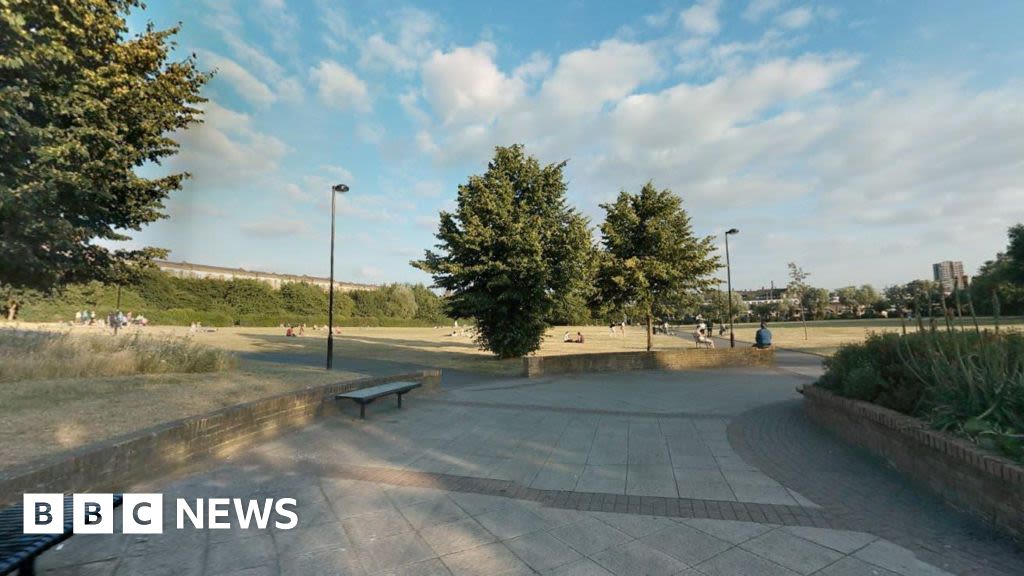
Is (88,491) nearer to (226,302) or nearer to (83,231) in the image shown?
(83,231)

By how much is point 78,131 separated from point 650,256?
16.9 m

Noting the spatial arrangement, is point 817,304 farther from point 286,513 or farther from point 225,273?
point 225,273

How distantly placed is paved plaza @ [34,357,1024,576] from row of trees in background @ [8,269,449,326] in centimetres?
4374

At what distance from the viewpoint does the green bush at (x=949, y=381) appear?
14.1 ft

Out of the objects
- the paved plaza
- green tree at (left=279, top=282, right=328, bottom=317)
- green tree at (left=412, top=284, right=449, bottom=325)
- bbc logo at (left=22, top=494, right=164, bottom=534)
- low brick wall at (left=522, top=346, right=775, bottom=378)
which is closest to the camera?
bbc logo at (left=22, top=494, right=164, bottom=534)

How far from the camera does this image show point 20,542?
251 cm

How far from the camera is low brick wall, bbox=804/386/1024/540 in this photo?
3551 mm

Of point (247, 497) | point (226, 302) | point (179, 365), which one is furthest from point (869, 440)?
point (226, 302)

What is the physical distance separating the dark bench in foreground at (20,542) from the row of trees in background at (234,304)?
1799 inches

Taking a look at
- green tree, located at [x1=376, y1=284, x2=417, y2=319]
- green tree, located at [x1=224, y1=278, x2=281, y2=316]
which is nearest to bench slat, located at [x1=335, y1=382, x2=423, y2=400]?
green tree, located at [x1=224, y1=278, x2=281, y2=316]

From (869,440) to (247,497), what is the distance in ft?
23.1

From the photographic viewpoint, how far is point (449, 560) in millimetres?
3217

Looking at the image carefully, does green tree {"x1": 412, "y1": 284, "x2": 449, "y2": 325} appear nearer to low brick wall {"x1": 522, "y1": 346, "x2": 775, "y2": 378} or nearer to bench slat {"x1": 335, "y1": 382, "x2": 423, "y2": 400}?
low brick wall {"x1": 522, "y1": 346, "x2": 775, "y2": 378}

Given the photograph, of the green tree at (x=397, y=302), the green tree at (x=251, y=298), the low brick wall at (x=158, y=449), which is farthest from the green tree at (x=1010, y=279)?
the green tree at (x=251, y=298)
